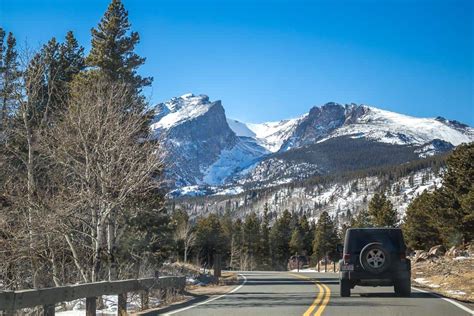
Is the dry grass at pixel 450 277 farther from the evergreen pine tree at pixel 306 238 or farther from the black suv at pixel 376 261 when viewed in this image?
the evergreen pine tree at pixel 306 238

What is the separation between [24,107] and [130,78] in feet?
33.1

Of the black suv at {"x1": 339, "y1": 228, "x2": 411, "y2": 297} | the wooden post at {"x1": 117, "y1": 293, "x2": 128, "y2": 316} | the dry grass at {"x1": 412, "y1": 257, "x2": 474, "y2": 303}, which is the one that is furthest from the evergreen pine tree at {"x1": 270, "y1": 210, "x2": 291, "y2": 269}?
the wooden post at {"x1": 117, "y1": 293, "x2": 128, "y2": 316}

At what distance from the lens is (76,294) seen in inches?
454

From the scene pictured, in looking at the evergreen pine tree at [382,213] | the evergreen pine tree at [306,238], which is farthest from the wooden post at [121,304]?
the evergreen pine tree at [306,238]

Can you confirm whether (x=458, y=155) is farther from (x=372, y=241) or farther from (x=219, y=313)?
(x=219, y=313)

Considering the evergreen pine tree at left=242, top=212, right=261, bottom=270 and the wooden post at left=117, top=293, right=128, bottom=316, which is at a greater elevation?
the evergreen pine tree at left=242, top=212, right=261, bottom=270

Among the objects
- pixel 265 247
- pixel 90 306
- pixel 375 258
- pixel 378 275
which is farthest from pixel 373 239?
pixel 265 247

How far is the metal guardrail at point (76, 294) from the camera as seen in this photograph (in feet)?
31.0

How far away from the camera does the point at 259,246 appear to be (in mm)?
108688

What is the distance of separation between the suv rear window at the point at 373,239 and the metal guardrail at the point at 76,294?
18.8 feet

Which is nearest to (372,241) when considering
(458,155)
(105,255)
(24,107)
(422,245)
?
(105,255)

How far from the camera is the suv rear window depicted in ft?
58.5

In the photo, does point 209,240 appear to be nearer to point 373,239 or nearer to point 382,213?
point 382,213

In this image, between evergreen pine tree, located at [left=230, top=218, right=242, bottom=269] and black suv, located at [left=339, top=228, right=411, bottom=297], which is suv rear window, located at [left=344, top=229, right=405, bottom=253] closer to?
black suv, located at [left=339, top=228, right=411, bottom=297]
